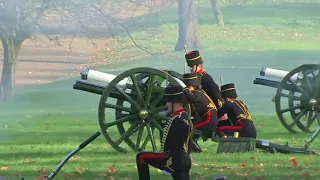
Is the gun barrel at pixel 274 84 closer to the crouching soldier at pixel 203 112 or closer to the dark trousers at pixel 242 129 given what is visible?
the dark trousers at pixel 242 129

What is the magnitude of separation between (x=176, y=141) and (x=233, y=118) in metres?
3.78

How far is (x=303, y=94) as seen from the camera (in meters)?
15.1

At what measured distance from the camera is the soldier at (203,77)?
1252cm

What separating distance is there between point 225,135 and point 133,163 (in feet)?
4.61

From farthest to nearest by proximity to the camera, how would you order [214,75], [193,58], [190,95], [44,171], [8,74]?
[214,75] → [8,74] → [193,58] → [190,95] → [44,171]

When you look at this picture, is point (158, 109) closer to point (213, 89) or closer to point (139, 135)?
point (139, 135)

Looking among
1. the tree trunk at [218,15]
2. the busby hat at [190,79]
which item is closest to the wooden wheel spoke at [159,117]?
the busby hat at [190,79]

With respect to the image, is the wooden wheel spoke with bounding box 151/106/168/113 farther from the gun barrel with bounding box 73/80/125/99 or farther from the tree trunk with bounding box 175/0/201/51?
the tree trunk with bounding box 175/0/201/51

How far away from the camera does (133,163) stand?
465 inches

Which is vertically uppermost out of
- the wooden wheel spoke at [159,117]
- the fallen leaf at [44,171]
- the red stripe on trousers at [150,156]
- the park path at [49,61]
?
the red stripe on trousers at [150,156]

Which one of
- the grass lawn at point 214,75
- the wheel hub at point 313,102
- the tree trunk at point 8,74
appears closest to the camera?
the grass lawn at point 214,75

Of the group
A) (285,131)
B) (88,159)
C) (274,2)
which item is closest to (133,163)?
(88,159)

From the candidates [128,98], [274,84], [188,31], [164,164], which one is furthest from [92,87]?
[188,31]

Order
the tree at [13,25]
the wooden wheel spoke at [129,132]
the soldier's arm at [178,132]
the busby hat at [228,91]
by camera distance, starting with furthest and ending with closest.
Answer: the tree at [13,25]
the busby hat at [228,91]
the wooden wheel spoke at [129,132]
the soldier's arm at [178,132]
